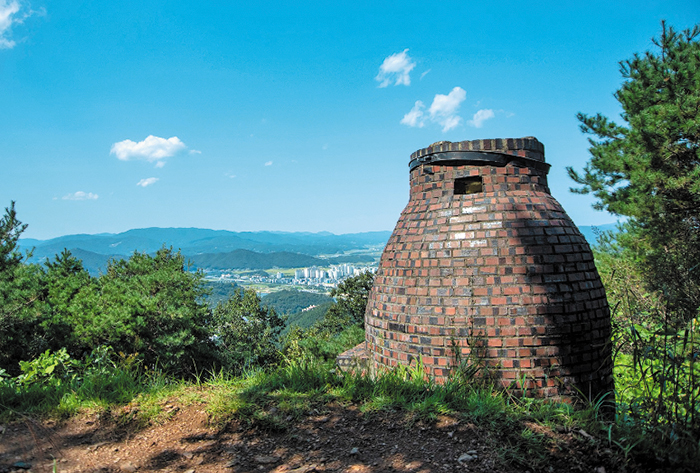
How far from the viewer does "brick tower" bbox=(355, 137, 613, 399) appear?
3.80m

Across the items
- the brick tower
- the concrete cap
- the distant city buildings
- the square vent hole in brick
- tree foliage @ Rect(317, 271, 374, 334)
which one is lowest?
the distant city buildings

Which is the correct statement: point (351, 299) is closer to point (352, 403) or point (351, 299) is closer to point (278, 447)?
point (352, 403)

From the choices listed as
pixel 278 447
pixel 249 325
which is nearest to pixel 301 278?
pixel 249 325

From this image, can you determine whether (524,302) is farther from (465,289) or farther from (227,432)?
(227,432)

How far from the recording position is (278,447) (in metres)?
2.73

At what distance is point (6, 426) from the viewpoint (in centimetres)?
295

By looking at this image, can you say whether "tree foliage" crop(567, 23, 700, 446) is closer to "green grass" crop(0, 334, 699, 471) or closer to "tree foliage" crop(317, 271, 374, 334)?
"green grass" crop(0, 334, 699, 471)

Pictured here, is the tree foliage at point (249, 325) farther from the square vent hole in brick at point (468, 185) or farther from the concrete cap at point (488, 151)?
the concrete cap at point (488, 151)

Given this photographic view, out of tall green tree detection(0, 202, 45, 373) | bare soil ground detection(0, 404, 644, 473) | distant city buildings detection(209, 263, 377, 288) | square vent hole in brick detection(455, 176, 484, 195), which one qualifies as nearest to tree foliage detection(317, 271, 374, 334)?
tall green tree detection(0, 202, 45, 373)

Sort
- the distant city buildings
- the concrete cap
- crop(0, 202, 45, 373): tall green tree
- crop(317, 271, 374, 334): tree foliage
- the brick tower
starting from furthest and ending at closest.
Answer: the distant city buildings
crop(317, 271, 374, 334): tree foliage
crop(0, 202, 45, 373): tall green tree
the concrete cap
the brick tower

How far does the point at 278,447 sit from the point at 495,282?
8.02ft

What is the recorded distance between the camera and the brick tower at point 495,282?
150 inches

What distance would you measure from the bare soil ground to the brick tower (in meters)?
1.03

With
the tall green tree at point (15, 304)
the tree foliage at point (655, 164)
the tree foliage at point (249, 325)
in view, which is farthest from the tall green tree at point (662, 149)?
the tree foliage at point (249, 325)
